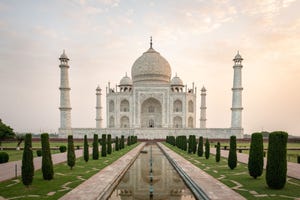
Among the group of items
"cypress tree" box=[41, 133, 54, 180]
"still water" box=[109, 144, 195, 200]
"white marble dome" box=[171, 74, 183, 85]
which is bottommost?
"still water" box=[109, 144, 195, 200]

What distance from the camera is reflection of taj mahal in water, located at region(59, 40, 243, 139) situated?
34.9 metres

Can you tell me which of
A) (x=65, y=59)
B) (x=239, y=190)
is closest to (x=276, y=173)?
(x=239, y=190)

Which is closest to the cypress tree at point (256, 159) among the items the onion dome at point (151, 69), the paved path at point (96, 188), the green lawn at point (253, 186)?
the green lawn at point (253, 186)

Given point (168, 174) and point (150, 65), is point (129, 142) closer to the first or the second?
point (168, 174)

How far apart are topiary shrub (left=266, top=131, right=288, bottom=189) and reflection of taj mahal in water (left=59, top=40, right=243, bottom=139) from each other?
27.7m

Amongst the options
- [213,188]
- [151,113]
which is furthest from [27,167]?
[151,113]

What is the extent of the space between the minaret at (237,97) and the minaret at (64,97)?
21900 mm

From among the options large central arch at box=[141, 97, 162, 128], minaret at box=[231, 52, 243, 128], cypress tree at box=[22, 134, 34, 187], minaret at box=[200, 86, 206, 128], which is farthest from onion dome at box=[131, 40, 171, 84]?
cypress tree at box=[22, 134, 34, 187]

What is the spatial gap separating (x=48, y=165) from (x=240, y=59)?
104 feet

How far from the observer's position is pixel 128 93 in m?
41.5

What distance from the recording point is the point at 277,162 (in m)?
7.27

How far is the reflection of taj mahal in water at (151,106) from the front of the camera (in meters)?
34.9

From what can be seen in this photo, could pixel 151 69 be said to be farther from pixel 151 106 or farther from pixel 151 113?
pixel 151 113

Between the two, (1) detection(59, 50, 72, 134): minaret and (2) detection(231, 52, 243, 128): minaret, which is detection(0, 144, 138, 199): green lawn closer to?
(1) detection(59, 50, 72, 134): minaret
